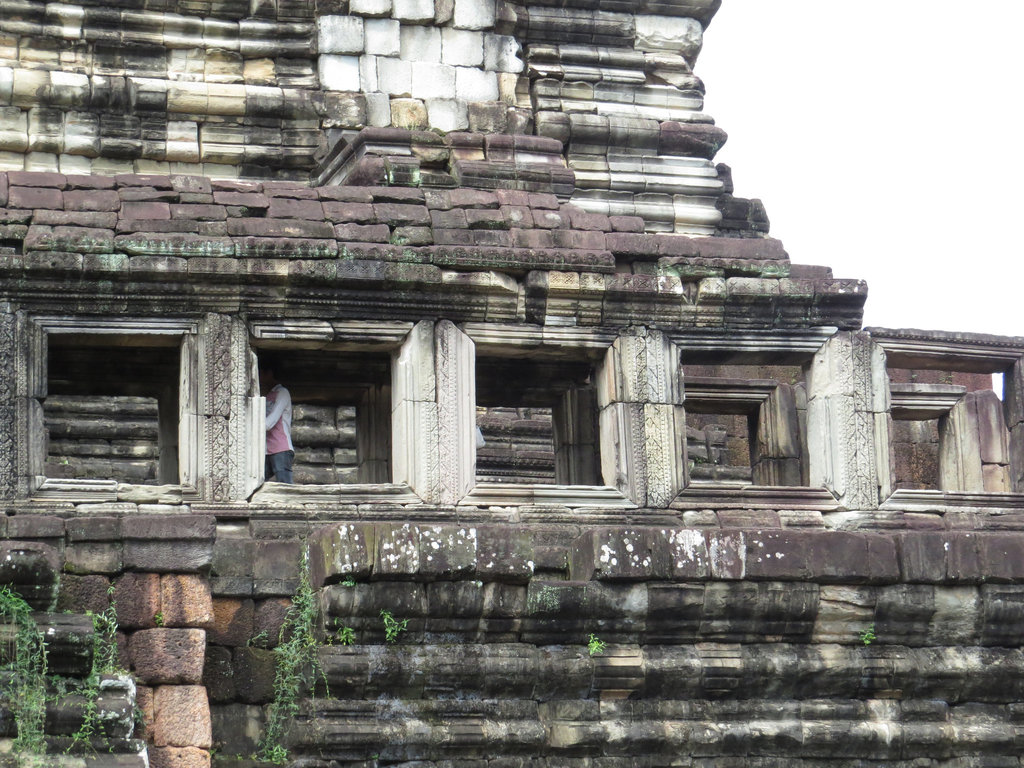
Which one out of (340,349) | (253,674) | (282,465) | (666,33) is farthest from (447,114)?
(253,674)

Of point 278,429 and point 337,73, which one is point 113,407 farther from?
point 278,429

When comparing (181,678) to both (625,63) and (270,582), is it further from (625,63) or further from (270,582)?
(625,63)

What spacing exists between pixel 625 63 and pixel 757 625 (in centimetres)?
679

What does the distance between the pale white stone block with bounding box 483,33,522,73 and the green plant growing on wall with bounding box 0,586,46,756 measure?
8.05 m

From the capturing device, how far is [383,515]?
1388 cm

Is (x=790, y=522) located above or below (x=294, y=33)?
below

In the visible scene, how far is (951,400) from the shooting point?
1766 cm

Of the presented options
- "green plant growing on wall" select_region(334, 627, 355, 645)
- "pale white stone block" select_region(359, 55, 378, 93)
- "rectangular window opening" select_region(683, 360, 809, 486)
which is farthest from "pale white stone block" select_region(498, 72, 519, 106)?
"green plant growing on wall" select_region(334, 627, 355, 645)

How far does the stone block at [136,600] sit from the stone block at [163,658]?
68 mm

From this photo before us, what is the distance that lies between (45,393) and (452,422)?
8.75 ft

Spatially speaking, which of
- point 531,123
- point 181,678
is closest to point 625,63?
point 531,123

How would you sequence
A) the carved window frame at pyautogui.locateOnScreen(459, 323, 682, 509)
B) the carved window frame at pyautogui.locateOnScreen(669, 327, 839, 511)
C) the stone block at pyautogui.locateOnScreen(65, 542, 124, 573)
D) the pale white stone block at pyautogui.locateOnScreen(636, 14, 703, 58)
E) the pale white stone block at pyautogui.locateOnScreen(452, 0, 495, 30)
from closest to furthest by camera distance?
the stone block at pyautogui.locateOnScreen(65, 542, 124, 573)
the carved window frame at pyautogui.locateOnScreen(459, 323, 682, 509)
the carved window frame at pyautogui.locateOnScreen(669, 327, 839, 511)
the pale white stone block at pyautogui.locateOnScreen(452, 0, 495, 30)
the pale white stone block at pyautogui.locateOnScreen(636, 14, 703, 58)

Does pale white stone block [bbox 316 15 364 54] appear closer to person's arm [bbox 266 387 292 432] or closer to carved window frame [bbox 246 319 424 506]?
person's arm [bbox 266 387 292 432]

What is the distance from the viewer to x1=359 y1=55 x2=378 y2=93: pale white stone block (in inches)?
686
